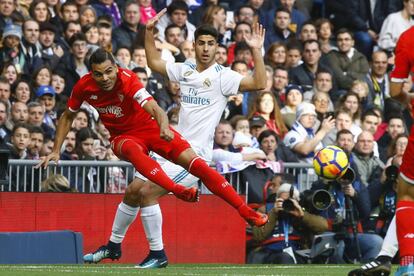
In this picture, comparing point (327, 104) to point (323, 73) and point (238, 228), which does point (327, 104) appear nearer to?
point (323, 73)

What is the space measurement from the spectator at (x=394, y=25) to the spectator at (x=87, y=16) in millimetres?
5705

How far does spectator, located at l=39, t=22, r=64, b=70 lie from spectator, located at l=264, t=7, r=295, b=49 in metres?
4.40

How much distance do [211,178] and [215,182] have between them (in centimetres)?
6

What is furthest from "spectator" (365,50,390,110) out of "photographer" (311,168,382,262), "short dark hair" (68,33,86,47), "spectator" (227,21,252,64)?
"short dark hair" (68,33,86,47)

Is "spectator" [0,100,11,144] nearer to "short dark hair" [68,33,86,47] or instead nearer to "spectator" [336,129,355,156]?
"short dark hair" [68,33,86,47]

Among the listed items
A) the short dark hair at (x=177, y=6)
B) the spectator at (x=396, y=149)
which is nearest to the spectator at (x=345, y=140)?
the spectator at (x=396, y=149)

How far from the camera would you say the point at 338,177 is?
17516 mm

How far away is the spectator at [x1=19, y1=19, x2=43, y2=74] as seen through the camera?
19.9m

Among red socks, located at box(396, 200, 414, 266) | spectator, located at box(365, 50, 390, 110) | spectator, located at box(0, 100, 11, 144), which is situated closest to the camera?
red socks, located at box(396, 200, 414, 266)

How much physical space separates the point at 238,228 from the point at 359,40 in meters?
7.70

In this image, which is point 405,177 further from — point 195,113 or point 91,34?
point 91,34

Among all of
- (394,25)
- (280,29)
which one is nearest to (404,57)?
(280,29)

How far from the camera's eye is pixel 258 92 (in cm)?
2072

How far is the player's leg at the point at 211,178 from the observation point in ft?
45.9
